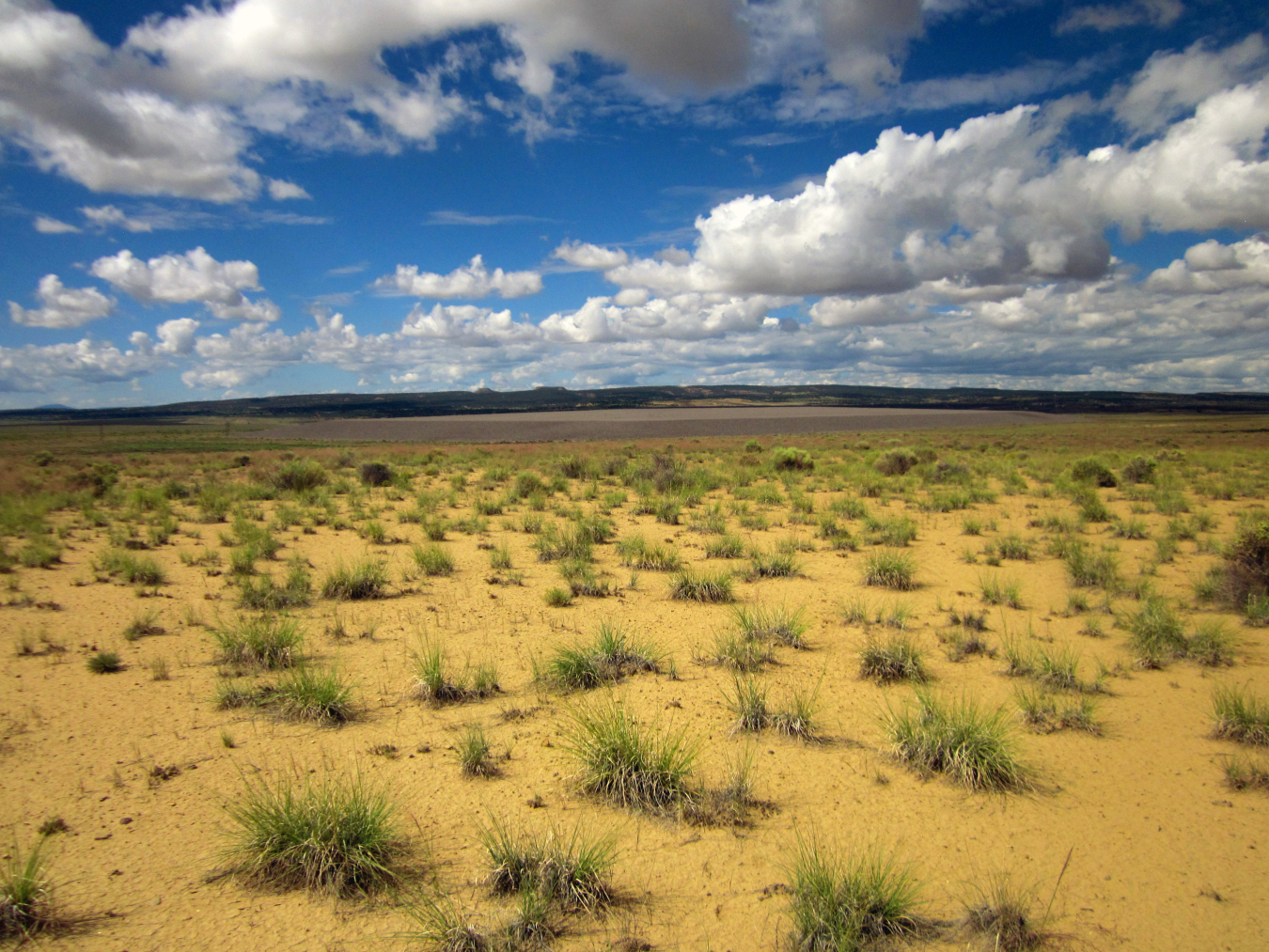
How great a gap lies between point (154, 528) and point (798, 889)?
15438mm

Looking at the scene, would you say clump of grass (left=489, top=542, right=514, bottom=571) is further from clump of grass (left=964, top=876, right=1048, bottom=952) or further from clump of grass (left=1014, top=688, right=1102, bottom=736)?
clump of grass (left=964, top=876, right=1048, bottom=952)

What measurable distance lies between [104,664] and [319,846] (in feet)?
16.0

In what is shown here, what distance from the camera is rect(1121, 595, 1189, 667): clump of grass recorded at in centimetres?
715

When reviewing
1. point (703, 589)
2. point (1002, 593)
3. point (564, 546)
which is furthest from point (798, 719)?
point (564, 546)

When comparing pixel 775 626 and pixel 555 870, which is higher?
pixel 555 870

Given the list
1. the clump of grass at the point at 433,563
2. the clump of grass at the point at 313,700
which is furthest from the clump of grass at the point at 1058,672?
the clump of grass at the point at 433,563

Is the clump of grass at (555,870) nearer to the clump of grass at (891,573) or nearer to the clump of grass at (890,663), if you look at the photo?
the clump of grass at (890,663)

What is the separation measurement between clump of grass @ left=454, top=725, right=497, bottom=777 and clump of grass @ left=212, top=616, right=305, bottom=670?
295cm

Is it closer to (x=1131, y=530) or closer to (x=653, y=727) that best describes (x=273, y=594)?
(x=653, y=727)

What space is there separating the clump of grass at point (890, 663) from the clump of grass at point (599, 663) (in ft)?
7.32

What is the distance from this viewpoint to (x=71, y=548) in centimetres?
1235

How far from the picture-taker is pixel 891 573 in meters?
10.3

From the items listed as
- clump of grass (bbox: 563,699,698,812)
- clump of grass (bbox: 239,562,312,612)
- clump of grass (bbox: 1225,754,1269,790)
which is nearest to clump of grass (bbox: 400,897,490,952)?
clump of grass (bbox: 563,699,698,812)

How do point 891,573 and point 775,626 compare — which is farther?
point 891,573
